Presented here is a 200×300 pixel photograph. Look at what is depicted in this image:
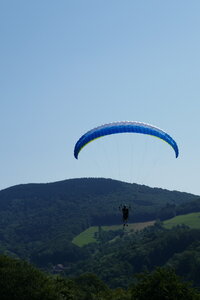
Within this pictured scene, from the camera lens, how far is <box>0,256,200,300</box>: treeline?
46562mm

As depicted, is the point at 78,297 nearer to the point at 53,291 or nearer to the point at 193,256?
the point at 53,291

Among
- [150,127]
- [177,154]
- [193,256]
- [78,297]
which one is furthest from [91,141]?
[193,256]

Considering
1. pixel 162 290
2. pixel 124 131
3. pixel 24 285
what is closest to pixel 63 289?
pixel 24 285

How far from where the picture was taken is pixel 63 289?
66.9 metres

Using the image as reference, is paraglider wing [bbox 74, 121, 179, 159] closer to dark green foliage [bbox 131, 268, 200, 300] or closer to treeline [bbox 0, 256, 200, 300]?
dark green foliage [bbox 131, 268, 200, 300]

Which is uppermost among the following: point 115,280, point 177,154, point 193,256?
point 177,154

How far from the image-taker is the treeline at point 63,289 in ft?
153

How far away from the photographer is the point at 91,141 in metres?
40.1

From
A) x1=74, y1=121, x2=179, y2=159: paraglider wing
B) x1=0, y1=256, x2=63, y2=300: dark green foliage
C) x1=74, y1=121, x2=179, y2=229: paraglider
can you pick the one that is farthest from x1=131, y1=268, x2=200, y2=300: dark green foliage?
x1=74, y1=121, x2=179, y2=159: paraglider wing

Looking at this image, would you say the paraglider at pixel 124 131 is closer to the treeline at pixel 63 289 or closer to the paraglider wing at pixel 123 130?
the paraglider wing at pixel 123 130

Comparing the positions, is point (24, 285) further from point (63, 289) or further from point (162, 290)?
point (162, 290)

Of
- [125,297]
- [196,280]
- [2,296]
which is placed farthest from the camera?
[196,280]

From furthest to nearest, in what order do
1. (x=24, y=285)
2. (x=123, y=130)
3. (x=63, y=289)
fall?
1. (x=63, y=289)
2. (x=24, y=285)
3. (x=123, y=130)

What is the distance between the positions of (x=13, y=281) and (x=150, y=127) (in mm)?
32676
